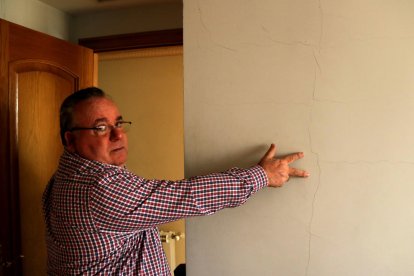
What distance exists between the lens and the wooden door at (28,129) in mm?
1471

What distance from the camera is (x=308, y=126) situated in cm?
98

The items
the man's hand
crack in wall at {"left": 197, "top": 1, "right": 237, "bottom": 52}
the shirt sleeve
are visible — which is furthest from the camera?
crack in wall at {"left": 197, "top": 1, "right": 237, "bottom": 52}

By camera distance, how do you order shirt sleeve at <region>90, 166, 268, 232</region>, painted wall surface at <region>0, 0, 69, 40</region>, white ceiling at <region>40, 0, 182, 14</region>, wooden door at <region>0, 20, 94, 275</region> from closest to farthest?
1. shirt sleeve at <region>90, 166, 268, 232</region>
2. wooden door at <region>0, 20, 94, 275</region>
3. painted wall surface at <region>0, 0, 69, 40</region>
4. white ceiling at <region>40, 0, 182, 14</region>

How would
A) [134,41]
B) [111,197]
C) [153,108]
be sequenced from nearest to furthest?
[111,197], [134,41], [153,108]

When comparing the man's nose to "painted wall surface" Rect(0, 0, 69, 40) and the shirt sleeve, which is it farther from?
"painted wall surface" Rect(0, 0, 69, 40)

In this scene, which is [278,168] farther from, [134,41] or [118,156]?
[134,41]

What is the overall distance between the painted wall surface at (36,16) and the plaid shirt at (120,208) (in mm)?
1097

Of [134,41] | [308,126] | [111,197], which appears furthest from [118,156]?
[134,41]

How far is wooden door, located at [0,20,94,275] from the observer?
4.83 ft

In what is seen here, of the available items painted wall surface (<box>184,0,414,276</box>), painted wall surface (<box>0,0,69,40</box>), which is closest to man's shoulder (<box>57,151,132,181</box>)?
painted wall surface (<box>184,0,414,276</box>)

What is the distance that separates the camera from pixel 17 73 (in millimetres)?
1518

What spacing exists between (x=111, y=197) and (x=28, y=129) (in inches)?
39.0

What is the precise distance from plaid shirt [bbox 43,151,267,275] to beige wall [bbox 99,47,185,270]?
1.90 meters

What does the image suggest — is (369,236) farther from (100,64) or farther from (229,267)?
(100,64)
